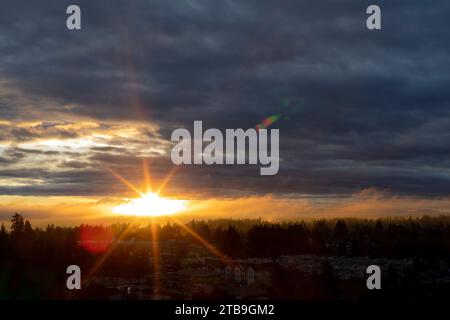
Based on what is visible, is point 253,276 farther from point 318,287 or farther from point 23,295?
point 23,295

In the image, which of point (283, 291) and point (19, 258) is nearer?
point (283, 291)

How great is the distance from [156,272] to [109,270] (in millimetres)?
13786

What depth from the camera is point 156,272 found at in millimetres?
162375

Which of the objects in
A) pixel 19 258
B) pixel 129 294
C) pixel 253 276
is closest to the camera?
pixel 129 294

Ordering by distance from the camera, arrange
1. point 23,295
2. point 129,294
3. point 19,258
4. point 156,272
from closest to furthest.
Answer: point 23,295
point 129,294
point 19,258
point 156,272
